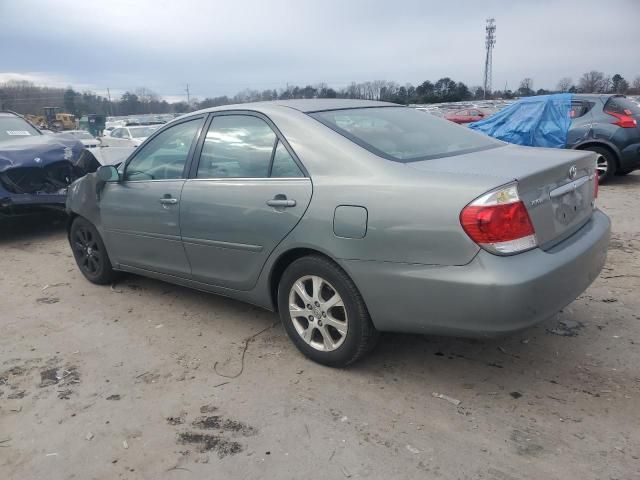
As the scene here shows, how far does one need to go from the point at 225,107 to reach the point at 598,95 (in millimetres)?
7955

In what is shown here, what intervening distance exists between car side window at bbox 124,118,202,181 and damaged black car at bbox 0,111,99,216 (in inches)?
118

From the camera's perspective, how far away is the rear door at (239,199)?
3.19 meters

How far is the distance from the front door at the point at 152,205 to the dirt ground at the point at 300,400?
1.61 feet

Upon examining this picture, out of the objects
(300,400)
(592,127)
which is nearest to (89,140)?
(592,127)

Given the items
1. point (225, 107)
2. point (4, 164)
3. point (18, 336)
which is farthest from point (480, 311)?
point (4, 164)

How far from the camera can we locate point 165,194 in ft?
12.9

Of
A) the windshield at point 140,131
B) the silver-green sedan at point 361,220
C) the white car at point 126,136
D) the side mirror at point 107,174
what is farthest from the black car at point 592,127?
the windshield at point 140,131

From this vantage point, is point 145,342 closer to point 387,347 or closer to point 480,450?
point 387,347

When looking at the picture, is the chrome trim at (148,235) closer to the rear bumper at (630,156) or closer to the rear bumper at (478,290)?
the rear bumper at (478,290)

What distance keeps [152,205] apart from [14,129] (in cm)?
557

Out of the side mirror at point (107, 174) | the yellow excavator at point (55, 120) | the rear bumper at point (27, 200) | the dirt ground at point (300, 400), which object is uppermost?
the yellow excavator at point (55, 120)

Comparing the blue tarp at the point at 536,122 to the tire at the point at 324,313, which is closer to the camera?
the tire at the point at 324,313

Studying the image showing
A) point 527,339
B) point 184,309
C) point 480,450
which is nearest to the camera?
point 480,450

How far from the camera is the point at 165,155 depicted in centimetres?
411
